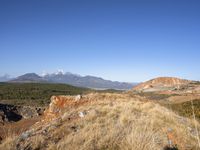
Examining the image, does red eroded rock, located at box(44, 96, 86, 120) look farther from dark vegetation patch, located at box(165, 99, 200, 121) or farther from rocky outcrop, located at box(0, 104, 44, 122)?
rocky outcrop, located at box(0, 104, 44, 122)

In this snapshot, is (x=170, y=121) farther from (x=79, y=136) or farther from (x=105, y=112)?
(x=79, y=136)

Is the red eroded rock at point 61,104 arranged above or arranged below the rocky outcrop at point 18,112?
above

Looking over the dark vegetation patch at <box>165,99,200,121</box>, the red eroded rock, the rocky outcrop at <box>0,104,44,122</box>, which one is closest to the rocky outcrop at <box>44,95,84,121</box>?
the red eroded rock

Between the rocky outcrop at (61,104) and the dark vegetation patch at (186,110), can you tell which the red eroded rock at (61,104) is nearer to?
the rocky outcrop at (61,104)

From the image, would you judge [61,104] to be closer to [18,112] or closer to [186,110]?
[186,110]

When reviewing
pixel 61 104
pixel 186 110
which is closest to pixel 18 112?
pixel 61 104

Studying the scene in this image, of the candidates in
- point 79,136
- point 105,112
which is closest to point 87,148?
point 79,136

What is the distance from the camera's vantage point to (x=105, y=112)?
9211mm

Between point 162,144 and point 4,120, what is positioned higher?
point 162,144

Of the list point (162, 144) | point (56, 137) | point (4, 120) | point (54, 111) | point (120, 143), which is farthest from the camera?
point (4, 120)

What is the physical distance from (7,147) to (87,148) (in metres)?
1.68

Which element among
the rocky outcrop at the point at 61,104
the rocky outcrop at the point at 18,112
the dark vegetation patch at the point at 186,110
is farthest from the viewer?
the rocky outcrop at the point at 18,112

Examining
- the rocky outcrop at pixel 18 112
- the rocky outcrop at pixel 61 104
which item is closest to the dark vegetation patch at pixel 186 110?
the rocky outcrop at pixel 61 104

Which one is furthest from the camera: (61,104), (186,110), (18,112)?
(18,112)
